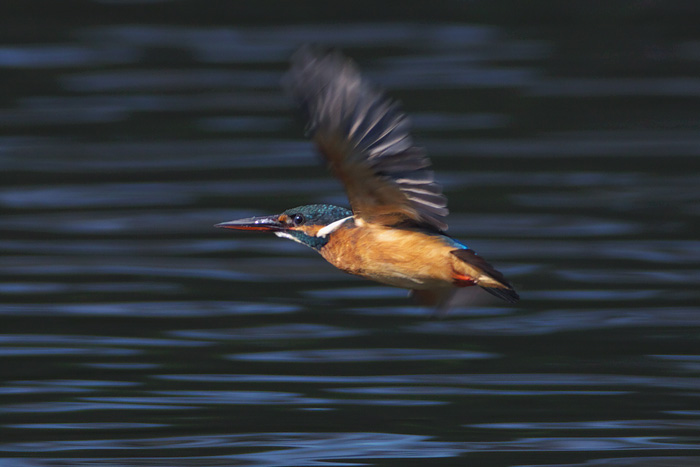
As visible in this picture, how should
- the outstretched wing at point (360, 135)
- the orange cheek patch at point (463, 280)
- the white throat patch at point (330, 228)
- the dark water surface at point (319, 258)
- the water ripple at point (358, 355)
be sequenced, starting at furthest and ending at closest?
the water ripple at point (358, 355) < the dark water surface at point (319, 258) < the white throat patch at point (330, 228) < the orange cheek patch at point (463, 280) < the outstretched wing at point (360, 135)

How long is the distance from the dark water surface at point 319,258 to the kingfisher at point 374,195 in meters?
1.41

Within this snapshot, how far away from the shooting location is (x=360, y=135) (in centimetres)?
496

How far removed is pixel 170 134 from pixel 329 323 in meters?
3.56

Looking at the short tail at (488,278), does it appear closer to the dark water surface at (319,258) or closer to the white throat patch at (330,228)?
the white throat patch at (330,228)

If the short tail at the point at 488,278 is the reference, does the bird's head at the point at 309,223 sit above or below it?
above

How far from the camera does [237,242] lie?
903cm

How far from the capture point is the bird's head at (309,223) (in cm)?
545

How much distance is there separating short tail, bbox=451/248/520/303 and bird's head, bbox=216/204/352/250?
511mm

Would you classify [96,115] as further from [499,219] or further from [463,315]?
[463,315]

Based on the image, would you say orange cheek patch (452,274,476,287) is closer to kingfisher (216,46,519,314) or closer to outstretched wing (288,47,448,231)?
kingfisher (216,46,519,314)

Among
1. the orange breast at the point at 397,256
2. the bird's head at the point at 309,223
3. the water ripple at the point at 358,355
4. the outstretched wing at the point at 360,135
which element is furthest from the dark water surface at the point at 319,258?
the outstretched wing at the point at 360,135

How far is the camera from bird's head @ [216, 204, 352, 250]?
545 cm

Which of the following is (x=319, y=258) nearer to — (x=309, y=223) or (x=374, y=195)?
(x=309, y=223)

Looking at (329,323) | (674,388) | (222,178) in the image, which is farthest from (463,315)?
(222,178)
